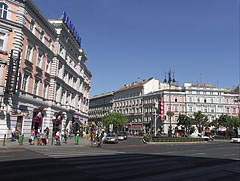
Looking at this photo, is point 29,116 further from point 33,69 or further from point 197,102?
point 197,102

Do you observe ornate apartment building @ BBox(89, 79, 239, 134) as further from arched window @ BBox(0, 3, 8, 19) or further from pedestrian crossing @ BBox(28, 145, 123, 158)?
arched window @ BBox(0, 3, 8, 19)

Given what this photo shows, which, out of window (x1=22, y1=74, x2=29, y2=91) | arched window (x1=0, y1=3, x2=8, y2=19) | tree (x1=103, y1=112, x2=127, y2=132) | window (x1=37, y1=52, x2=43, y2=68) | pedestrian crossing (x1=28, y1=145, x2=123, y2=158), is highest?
arched window (x1=0, y1=3, x2=8, y2=19)

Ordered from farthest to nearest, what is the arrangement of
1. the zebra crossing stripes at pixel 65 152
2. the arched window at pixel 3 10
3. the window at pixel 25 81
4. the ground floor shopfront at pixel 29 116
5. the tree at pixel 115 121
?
1. the tree at pixel 115 121
2. the window at pixel 25 81
3. the arched window at pixel 3 10
4. the ground floor shopfront at pixel 29 116
5. the zebra crossing stripes at pixel 65 152

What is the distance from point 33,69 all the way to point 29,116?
7.00 meters

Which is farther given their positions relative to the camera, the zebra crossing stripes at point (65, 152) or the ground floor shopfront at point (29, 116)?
the ground floor shopfront at point (29, 116)

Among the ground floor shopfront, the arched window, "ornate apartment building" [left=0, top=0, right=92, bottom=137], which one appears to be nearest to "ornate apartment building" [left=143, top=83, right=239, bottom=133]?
"ornate apartment building" [left=0, top=0, right=92, bottom=137]

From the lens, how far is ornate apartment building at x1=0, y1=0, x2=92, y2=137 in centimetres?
2427

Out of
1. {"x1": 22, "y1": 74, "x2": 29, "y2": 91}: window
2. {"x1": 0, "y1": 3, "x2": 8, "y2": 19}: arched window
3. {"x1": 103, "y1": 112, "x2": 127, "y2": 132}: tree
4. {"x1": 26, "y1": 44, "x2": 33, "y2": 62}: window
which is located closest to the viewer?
{"x1": 0, "y1": 3, "x2": 8, "y2": 19}: arched window

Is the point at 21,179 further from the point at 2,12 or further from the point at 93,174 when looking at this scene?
the point at 2,12

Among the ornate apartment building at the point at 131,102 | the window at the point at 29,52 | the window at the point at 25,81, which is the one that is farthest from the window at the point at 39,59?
the ornate apartment building at the point at 131,102

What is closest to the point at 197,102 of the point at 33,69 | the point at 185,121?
the point at 185,121

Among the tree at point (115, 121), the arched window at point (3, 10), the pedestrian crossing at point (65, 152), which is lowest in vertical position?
the pedestrian crossing at point (65, 152)

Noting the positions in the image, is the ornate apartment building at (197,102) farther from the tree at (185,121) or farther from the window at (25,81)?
the window at (25,81)

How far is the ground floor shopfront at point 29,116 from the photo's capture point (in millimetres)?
23812
